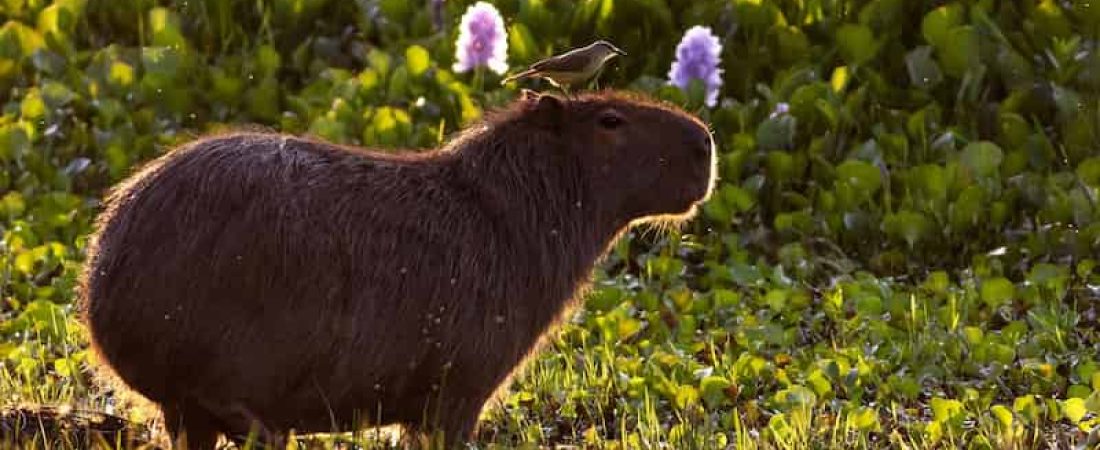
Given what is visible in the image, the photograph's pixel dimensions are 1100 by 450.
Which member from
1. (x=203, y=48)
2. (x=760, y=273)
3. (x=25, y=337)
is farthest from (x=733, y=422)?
(x=203, y=48)

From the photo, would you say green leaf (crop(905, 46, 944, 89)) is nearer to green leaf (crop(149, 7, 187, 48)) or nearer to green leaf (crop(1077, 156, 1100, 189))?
green leaf (crop(1077, 156, 1100, 189))

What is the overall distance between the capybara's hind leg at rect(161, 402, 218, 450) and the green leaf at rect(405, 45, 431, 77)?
148 inches

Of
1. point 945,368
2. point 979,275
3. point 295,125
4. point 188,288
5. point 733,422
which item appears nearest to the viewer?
point 188,288

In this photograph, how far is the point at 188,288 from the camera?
16.1 feet

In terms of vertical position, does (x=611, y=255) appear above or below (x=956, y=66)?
below

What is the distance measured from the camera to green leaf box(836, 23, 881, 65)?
8.55 metres

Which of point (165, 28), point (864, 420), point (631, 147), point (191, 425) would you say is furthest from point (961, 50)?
point (191, 425)

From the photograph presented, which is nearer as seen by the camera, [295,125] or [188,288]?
[188,288]

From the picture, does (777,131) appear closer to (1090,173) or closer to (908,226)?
(908,226)

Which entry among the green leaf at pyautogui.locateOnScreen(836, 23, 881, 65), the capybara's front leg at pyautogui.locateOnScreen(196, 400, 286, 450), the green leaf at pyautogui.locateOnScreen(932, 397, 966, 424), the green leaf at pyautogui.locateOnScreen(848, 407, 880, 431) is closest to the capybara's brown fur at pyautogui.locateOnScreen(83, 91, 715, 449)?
the capybara's front leg at pyautogui.locateOnScreen(196, 400, 286, 450)

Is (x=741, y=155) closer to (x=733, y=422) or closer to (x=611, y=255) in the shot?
(x=611, y=255)

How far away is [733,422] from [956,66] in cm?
277

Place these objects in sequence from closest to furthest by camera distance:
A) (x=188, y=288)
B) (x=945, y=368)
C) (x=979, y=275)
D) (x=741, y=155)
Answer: (x=188, y=288)
(x=945, y=368)
(x=979, y=275)
(x=741, y=155)

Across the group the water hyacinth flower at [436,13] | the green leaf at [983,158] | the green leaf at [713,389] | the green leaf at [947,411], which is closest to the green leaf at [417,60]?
the water hyacinth flower at [436,13]
